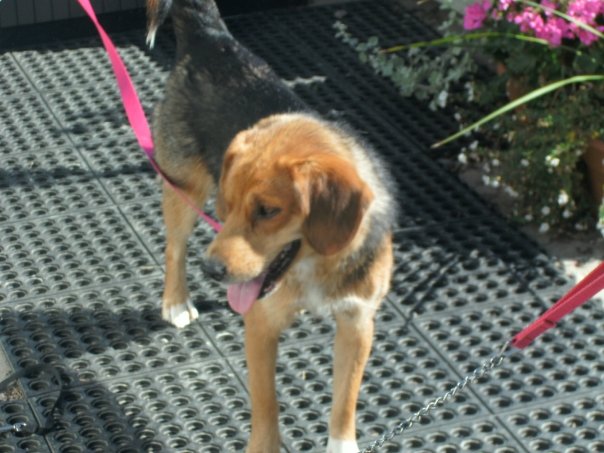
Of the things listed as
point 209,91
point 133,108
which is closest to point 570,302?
point 209,91

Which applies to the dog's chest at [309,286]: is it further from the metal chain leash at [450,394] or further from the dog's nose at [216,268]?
the metal chain leash at [450,394]

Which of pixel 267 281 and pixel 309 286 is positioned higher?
pixel 267 281

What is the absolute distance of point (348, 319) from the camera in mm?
4645

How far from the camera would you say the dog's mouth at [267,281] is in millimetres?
4269

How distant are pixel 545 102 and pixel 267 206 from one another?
8.92 ft

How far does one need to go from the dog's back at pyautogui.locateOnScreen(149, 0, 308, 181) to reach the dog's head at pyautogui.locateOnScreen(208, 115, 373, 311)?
0.81 meters

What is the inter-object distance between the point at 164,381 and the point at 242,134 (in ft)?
4.38

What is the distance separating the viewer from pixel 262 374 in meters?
4.67

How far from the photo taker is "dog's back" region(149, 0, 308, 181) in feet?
16.7

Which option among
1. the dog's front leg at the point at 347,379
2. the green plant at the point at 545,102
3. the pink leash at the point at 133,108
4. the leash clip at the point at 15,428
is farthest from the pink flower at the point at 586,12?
the leash clip at the point at 15,428

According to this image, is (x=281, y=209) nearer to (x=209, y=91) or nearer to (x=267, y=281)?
(x=267, y=281)

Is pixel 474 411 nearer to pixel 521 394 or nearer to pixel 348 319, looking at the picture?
pixel 521 394

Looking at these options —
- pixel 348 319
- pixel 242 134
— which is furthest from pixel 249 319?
pixel 242 134

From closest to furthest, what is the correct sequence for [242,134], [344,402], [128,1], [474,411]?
1. [242,134]
2. [344,402]
3. [474,411]
4. [128,1]
